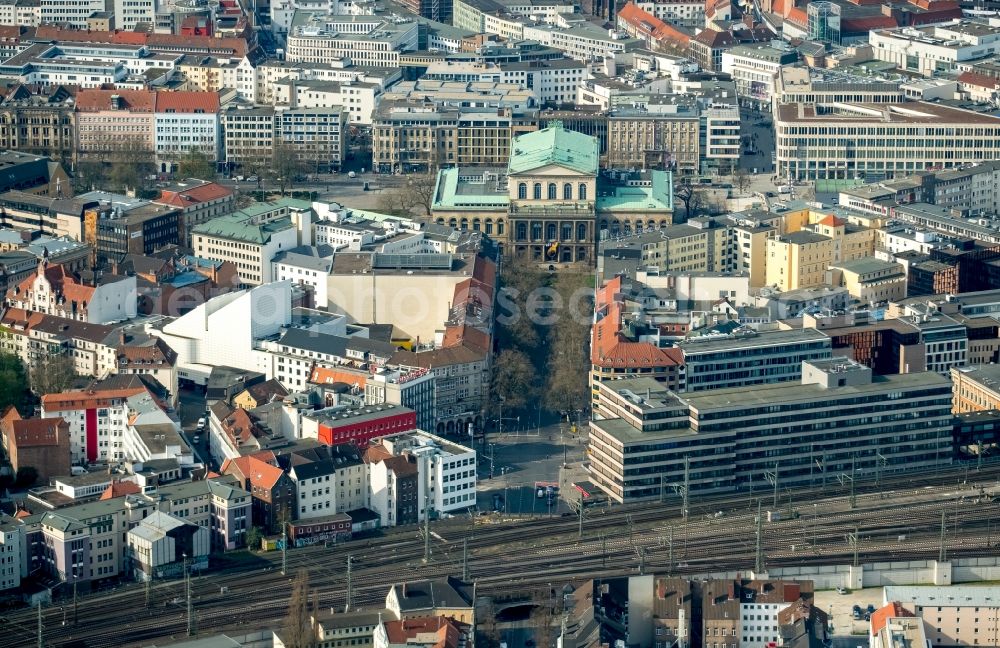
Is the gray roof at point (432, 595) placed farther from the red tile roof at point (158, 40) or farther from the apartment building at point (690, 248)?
the red tile roof at point (158, 40)

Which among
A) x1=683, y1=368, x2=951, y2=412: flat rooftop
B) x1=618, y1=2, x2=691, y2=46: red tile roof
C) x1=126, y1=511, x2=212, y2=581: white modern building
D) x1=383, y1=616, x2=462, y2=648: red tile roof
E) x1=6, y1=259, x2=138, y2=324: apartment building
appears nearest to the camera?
x1=383, y1=616, x2=462, y2=648: red tile roof

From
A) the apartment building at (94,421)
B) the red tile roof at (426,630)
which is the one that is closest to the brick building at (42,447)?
the apartment building at (94,421)

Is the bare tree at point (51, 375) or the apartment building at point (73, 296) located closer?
the bare tree at point (51, 375)

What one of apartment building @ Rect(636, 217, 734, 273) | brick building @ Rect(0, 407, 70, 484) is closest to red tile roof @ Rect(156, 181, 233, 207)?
apartment building @ Rect(636, 217, 734, 273)

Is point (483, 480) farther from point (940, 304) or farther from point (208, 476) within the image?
point (940, 304)

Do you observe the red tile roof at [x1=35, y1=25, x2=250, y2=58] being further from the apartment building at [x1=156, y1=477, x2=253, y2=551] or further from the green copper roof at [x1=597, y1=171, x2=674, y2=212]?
the apartment building at [x1=156, y1=477, x2=253, y2=551]

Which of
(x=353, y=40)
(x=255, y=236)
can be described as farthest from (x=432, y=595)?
(x=353, y=40)
